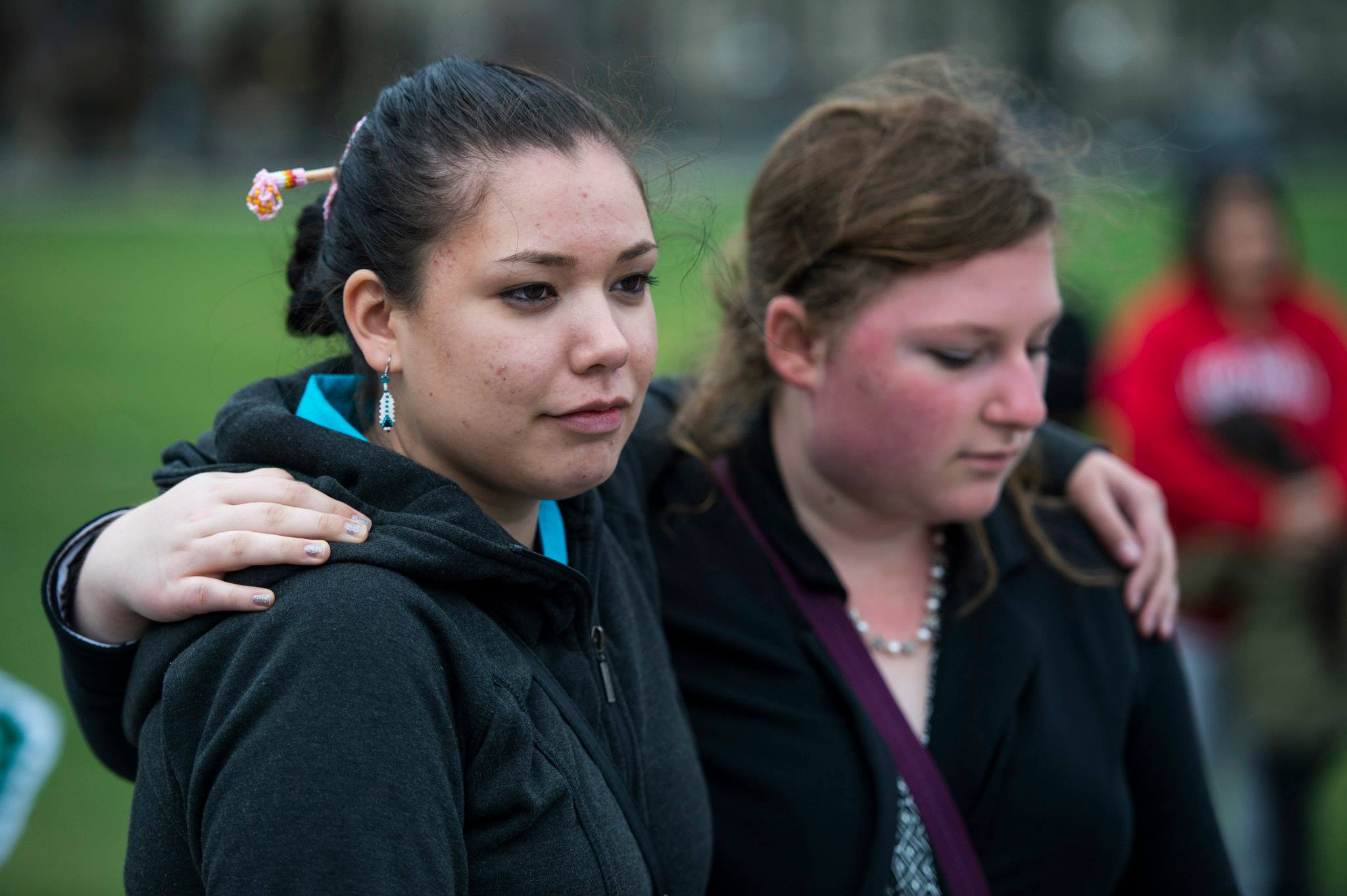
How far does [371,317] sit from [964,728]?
1.18 metres

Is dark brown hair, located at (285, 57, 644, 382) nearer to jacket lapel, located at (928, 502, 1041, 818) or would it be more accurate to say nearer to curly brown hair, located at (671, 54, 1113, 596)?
curly brown hair, located at (671, 54, 1113, 596)

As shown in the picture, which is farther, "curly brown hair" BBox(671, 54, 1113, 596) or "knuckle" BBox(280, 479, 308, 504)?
"curly brown hair" BBox(671, 54, 1113, 596)

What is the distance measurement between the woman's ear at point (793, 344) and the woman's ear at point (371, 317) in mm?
876

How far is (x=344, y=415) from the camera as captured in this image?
1.81m

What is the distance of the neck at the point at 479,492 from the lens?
172 centimetres

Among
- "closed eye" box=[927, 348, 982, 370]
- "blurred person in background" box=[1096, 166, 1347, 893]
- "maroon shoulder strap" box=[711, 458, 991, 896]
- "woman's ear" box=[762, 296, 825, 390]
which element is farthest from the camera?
"blurred person in background" box=[1096, 166, 1347, 893]

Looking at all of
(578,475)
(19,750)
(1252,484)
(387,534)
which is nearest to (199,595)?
(387,534)

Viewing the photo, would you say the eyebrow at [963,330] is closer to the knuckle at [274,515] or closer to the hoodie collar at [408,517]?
the hoodie collar at [408,517]

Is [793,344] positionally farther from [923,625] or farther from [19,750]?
[19,750]

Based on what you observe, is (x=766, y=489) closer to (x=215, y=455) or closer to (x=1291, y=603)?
(x=215, y=455)

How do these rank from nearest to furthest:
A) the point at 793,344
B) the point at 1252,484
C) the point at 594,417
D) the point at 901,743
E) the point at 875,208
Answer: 1. the point at 594,417
2. the point at 901,743
3. the point at 875,208
4. the point at 793,344
5. the point at 1252,484

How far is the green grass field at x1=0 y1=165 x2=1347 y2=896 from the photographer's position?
276 cm

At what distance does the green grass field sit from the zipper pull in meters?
0.58

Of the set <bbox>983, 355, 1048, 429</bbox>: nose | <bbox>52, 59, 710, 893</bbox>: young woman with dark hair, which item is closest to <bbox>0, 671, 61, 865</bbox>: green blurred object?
<bbox>52, 59, 710, 893</bbox>: young woman with dark hair
